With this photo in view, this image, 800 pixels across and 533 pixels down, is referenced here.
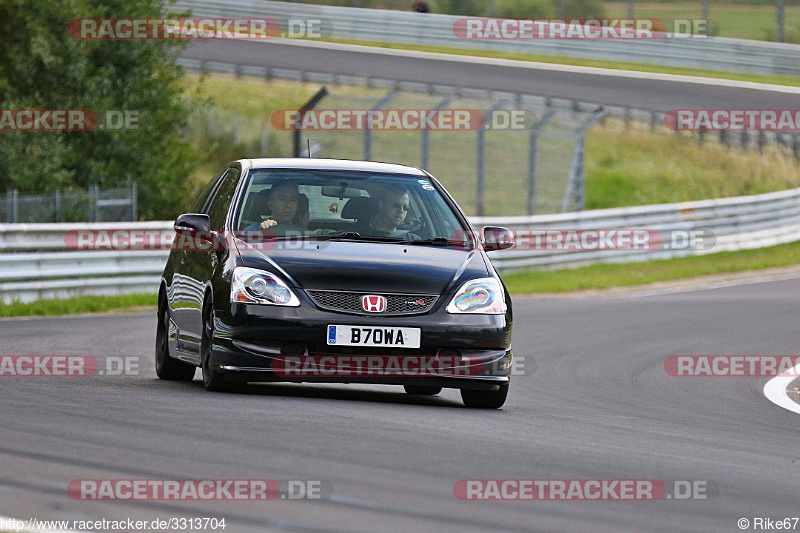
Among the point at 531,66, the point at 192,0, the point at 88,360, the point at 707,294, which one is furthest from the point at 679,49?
the point at 88,360

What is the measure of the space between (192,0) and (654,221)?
77.3 ft

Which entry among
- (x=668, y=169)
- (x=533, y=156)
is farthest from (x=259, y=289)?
(x=668, y=169)

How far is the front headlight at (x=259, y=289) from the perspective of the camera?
8.69m

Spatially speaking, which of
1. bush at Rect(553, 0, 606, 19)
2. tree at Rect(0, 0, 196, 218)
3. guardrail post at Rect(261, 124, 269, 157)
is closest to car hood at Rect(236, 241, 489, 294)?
tree at Rect(0, 0, 196, 218)

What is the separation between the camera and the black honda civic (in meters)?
8.65

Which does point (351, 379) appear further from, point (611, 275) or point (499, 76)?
point (499, 76)

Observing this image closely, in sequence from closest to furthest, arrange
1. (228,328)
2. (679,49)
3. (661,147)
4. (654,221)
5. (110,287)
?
1. (228,328)
2. (110,287)
3. (654,221)
4. (661,147)
5. (679,49)

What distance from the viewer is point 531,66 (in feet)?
133

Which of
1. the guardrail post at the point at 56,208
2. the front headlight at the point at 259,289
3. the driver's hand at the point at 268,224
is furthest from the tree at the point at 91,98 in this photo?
the front headlight at the point at 259,289

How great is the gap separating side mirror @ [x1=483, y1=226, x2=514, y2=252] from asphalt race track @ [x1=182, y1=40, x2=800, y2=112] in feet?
82.2

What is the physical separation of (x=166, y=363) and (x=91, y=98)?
52.7 ft

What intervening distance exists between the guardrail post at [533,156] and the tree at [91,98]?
257 inches

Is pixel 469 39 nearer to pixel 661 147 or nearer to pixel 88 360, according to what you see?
pixel 661 147

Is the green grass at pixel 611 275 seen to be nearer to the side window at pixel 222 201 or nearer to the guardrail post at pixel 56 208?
the guardrail post at pixel 56 208
